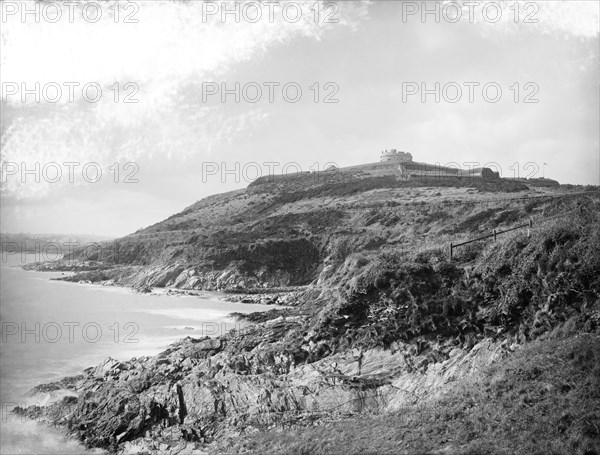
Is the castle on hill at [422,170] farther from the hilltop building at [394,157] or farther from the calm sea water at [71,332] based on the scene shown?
the calm sea water at [71,332]

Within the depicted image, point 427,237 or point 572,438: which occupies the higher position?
point 427,237

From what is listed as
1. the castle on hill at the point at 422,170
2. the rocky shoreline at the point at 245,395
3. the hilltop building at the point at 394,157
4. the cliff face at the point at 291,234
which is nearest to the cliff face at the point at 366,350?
the rocky shoreline at the point at 245,395

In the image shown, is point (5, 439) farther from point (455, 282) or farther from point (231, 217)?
point (231, 217)

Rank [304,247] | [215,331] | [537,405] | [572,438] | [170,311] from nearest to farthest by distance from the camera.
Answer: [572,438] → [537,405] → [215,331] → [170,311] → [304,247]

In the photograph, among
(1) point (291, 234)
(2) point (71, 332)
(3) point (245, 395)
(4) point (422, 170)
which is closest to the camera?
(3) point (245, 395)

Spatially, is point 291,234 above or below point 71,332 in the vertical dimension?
above

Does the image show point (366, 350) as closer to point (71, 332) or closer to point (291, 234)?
point (71, 332)

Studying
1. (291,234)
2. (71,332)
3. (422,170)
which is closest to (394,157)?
(422,170)

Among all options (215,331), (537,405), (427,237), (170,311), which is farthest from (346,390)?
(427,237)
